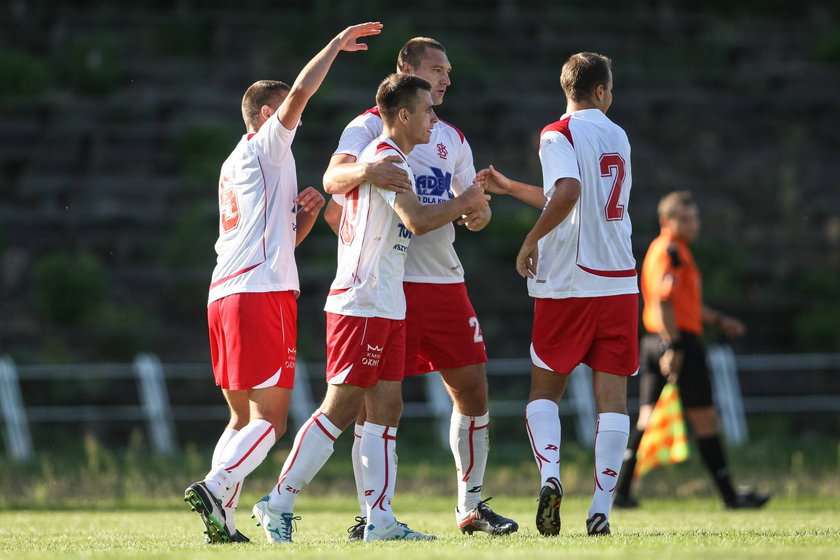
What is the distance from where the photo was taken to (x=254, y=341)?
660cm

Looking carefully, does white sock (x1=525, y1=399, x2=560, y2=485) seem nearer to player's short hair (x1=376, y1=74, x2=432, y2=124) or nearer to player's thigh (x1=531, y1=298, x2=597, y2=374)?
player's thigh (x1=531, y1=298, x2=597, y2=374)

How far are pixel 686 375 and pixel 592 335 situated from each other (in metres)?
3.60

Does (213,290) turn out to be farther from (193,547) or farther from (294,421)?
(294,421)

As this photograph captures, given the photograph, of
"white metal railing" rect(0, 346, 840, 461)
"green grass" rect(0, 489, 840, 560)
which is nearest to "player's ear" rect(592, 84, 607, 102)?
"green grass" rect(0, 489, 840, 560)

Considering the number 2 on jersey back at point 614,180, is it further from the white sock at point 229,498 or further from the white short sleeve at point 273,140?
the white sock at point 229,498

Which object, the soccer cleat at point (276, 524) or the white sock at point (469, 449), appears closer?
the soccer cleat at point (276, 524)

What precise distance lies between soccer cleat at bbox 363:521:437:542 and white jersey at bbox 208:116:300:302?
131cm

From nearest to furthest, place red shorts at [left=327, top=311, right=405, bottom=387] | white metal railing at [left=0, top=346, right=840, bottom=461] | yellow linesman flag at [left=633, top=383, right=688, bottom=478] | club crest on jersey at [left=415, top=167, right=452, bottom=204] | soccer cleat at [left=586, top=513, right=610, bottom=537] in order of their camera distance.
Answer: red shorts at [left=327, top=311, right=405, bottom=387]
soccer cleat at [left=586, top=513, right=610, bottom=537]
club crest on jersey at [left=415, top=167, right=452, bottom=204]
yellow linesman flag at [left=633, top=383, right=688, bottom=478]
white metal railing at [left=0, top=346, right=840, bottom=461]

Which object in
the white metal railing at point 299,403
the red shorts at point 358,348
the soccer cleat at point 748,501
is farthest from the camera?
the white metal railing at point 299,403

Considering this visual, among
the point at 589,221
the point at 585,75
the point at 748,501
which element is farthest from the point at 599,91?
the point at 748,501

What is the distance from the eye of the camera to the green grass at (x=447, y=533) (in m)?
5.41

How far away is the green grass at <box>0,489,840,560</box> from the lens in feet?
17.8

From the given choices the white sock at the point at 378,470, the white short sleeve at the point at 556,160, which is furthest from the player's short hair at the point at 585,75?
the white sock at the point at 378,470

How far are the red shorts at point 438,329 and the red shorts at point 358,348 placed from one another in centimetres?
42
